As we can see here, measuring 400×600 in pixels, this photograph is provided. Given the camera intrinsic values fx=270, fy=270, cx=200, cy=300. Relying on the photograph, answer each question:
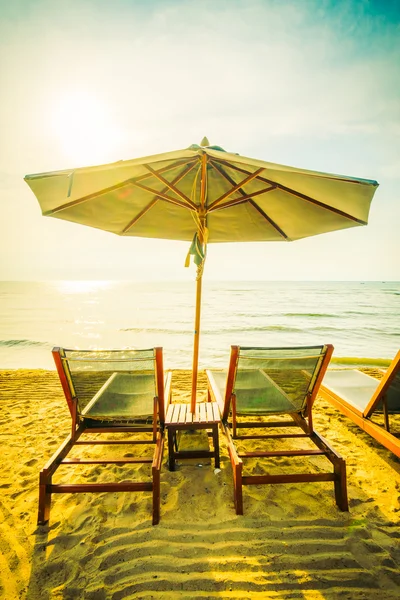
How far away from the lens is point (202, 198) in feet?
8.80

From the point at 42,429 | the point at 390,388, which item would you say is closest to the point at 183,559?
the point at 390,388

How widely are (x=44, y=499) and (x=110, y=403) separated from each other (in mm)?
839

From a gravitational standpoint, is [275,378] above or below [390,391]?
above

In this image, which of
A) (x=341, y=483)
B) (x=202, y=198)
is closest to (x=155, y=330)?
(x=202, y=198)

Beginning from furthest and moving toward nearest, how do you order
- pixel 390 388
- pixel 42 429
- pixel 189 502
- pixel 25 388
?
pixel 25 388 < pixel 42 429 < pixel 390 388 < pixel 189 502

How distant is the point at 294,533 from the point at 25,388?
5.54 metres

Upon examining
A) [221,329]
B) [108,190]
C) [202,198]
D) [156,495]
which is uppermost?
[108,190]

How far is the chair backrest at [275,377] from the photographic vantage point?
250 centimetres

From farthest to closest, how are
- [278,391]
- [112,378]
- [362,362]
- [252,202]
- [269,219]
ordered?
[362,362] → [269,219] → [252,202] → [278,391] → [112,378]

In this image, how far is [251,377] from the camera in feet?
8.59

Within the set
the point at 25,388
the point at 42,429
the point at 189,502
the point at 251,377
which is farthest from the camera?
the point at 25,388

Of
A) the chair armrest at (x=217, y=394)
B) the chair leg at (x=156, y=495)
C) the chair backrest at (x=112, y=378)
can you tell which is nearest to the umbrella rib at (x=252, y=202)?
the chair backrest at (x=112, y=378)

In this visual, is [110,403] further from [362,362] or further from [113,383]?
[362,362]

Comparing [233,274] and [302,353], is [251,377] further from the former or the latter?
[233,274]
